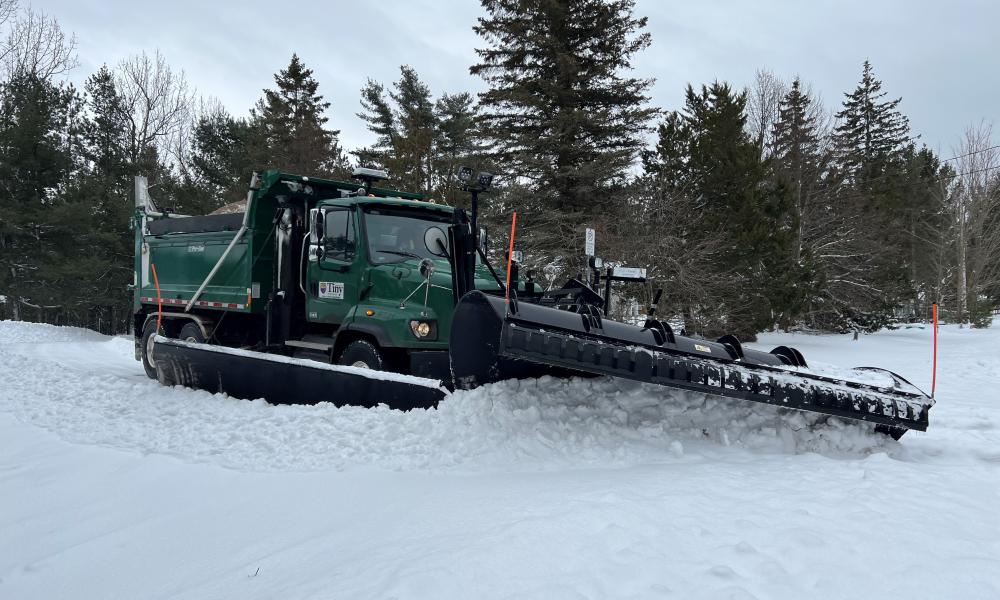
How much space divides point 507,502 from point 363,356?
3300mm

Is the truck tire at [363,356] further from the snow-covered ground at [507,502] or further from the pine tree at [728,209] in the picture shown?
the pine tree at [728,209]

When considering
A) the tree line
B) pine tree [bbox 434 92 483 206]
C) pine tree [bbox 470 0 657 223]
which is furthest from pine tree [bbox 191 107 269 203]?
pine tree [bbox 470 0 657 223]

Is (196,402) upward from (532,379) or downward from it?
downward

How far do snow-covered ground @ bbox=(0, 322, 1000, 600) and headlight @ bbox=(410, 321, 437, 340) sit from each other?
45.9 inches

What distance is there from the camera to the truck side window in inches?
267

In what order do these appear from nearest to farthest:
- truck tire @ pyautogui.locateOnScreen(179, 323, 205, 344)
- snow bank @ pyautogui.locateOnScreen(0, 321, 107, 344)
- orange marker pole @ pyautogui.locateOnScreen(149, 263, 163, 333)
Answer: truck tire @ pyautogui.locateOnScreen(179, 323, 205, 344) → orange marker pole @ pyautogui.locateOnScreen(149, 263, 163, 333) → snow bank @ pyautogui.locateOnScreen(0, 321, 107, 344)

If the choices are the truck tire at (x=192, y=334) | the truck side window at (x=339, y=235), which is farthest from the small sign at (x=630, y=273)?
the truck tire at (x=192, y=334)

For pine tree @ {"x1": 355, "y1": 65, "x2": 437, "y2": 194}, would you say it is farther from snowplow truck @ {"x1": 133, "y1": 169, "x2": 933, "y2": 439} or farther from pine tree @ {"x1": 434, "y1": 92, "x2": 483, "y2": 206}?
snowplow truck @ {"x1": 133, "y1": 169, "x2": 933, "y2": 439}

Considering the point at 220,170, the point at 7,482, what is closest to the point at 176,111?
the point at 220,170

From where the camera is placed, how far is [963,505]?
3.15 metres

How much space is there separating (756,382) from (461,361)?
1.89 metres

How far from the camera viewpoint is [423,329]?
19.2 ft

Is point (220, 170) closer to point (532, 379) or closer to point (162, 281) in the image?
point (162, 281)

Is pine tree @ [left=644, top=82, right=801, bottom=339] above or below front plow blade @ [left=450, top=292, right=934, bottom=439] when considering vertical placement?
above
